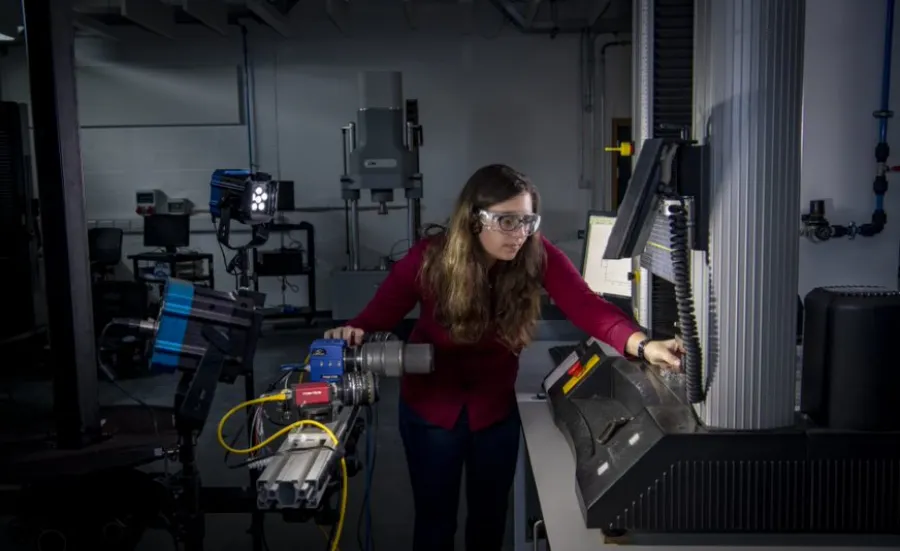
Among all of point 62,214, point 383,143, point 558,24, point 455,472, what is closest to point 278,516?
point 455,472

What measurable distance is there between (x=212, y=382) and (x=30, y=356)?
5.27 meters

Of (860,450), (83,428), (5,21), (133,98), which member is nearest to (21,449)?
(83,428)

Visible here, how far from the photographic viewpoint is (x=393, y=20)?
682 cm

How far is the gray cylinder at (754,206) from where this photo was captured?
1.07 m

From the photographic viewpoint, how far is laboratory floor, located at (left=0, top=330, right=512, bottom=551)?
2.66 metres

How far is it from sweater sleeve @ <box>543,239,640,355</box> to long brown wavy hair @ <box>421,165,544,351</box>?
0.05 m

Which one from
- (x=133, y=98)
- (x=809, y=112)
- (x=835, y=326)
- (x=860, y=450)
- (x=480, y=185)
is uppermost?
(x=133, y=98)

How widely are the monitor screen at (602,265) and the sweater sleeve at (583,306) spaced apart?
0.66m

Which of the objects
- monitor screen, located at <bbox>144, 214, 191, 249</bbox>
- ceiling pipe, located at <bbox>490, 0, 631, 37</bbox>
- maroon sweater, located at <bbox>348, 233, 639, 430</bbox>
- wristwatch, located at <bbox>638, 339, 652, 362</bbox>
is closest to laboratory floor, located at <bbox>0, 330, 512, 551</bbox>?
maroon sweater, located at <bbox>348, 233, 639, 430</bbox>

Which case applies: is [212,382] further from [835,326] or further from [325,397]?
[835,326]

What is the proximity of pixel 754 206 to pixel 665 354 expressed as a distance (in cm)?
43

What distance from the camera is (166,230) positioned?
641 cm

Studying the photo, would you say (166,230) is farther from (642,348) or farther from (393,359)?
(642,348)

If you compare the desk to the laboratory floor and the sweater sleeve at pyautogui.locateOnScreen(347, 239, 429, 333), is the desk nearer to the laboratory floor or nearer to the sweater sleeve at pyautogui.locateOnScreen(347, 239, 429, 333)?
the sweater sleeve at pyautogui.locateOnScreen(347, 239, 429, 333)
